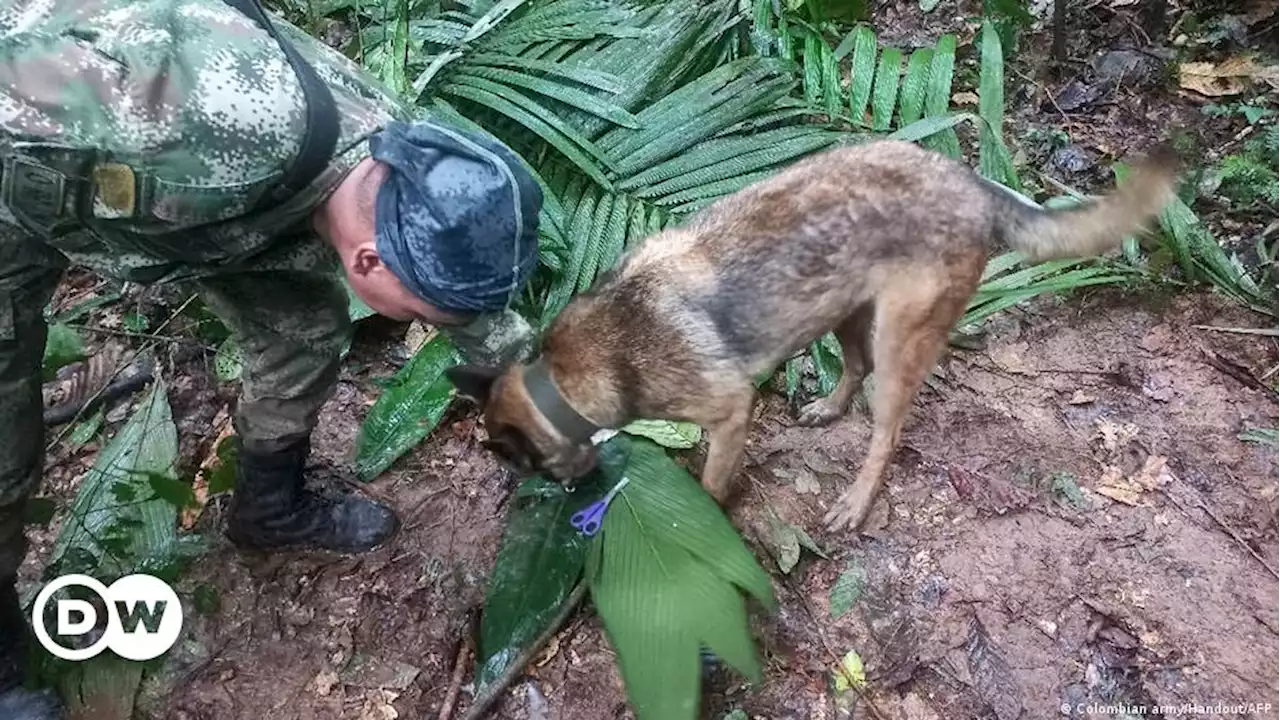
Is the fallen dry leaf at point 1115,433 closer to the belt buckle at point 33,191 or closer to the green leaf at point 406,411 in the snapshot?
the green leaf at point 406,411

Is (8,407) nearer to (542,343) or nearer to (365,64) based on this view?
(542,343)

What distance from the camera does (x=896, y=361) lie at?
3527 millimetres

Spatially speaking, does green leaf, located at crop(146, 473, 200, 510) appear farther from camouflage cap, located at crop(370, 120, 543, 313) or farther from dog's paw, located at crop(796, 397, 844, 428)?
dog's paw, located at crop(796, 397, 844, 428)

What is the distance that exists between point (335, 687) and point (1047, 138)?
14.7ft

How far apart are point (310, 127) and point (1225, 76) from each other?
521cm

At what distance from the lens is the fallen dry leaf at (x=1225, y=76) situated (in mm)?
5395

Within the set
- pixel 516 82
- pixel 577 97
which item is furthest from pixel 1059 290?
pixel 516 82

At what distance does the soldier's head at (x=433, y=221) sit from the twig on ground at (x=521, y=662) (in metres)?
→ 1.33

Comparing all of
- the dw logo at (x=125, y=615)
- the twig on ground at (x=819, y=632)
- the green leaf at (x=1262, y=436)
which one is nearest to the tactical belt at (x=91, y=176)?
the dw logo at (x=125, y=615)

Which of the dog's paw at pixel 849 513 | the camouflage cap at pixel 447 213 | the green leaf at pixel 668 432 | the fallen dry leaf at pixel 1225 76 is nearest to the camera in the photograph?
the camouflage cap at pixel 447 213

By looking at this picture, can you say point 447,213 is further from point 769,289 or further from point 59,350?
point 59,350

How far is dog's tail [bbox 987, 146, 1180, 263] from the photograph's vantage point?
3314 millimetres

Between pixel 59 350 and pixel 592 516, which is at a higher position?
pixel 59 350

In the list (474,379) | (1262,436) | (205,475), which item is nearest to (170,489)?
(205,475)
